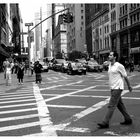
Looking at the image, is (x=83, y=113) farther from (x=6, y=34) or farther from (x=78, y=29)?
(x=78, y=29)

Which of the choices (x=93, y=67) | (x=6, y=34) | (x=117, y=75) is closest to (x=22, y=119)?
(x=117, y=75)

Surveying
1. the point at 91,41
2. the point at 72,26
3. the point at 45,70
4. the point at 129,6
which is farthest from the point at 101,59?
the point at 72,26

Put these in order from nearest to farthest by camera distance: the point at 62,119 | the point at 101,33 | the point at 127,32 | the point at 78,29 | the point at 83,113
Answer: the point at 62,119
the point at 83,113
the point at 127,32
the point at 101,33
the point at 78,29

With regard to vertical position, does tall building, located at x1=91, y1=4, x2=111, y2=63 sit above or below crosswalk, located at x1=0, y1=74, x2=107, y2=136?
above

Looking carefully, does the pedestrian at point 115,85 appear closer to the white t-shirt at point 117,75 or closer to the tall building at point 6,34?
the white t-shirt at point 117,75

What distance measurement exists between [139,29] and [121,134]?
171ft

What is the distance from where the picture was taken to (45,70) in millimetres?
46844

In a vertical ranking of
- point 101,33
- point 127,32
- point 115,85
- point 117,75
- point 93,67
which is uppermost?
point 101,33

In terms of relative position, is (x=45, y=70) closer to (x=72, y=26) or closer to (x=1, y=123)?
(x=1, y=123)

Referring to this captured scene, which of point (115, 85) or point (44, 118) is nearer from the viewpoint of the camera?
point (115, 85)

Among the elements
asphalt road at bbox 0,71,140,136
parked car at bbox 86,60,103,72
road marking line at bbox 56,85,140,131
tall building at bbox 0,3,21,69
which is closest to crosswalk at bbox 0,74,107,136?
asphalt road at bbox 0,71,140,136

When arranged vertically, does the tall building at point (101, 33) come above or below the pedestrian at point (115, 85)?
above

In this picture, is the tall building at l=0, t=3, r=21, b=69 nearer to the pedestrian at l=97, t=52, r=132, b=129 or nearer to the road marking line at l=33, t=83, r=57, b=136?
the road marking line at l=33, t=83, r=57, b=136

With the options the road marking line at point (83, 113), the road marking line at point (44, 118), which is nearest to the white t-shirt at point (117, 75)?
the road marking line at point (83, 113)
